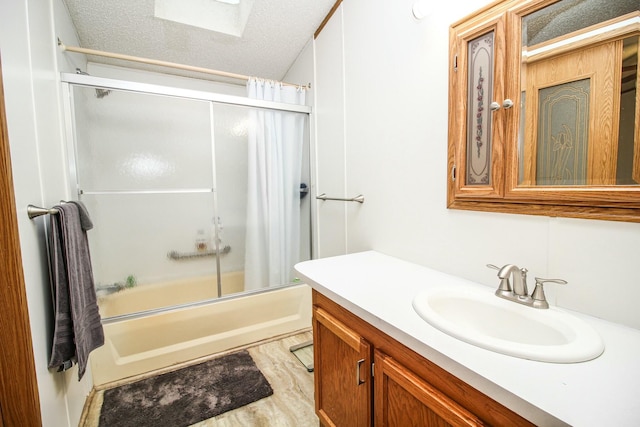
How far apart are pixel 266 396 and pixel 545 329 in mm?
1492

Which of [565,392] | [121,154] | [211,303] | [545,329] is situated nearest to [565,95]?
[545,329]

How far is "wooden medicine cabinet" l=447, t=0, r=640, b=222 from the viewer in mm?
714

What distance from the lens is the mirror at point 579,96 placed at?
706 millimetres

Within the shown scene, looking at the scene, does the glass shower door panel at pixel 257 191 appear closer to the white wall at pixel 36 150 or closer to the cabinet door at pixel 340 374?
the white wall at pixel 36 150

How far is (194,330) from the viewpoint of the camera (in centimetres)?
196

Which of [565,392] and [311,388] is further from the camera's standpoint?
[311,388]

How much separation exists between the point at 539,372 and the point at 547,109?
0.79 m

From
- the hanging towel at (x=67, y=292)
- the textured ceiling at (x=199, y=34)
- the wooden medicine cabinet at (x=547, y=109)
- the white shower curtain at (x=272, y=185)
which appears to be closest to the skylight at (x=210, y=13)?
the textured ceiling at (x=199, y=34)

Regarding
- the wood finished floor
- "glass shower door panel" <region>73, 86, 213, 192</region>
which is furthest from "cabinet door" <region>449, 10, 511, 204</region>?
"glass shower door panel" <region>73, 86, 213, 192</region>

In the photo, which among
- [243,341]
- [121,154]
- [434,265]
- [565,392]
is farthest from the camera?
[243,341]

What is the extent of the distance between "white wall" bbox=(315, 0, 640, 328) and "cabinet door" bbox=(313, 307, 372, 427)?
0.56 meters

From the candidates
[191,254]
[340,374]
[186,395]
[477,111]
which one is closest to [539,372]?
[340,374]

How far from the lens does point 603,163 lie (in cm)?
75

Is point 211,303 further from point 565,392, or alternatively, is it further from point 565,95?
point 565,95
